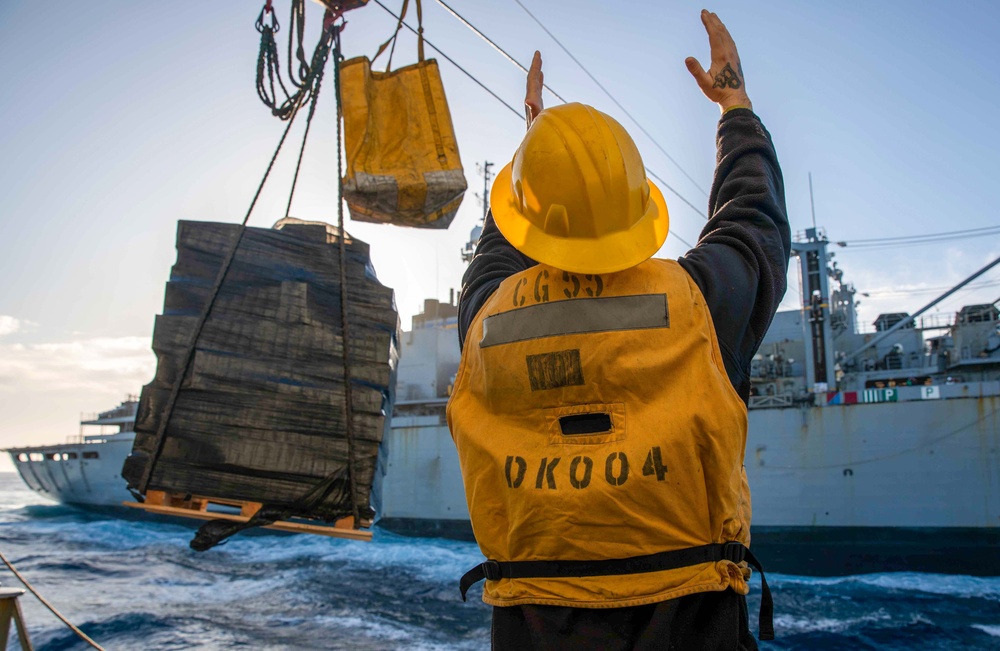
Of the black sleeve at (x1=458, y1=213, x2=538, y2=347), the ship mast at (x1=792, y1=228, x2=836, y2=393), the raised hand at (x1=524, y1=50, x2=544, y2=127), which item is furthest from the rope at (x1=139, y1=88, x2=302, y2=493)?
the ship mast at (x1=792, y1=228, x2=836, y2=393)

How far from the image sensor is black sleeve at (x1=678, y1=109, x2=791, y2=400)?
1166 mm

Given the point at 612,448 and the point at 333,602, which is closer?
the point at 612,448

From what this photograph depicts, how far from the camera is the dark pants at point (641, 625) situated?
103 cm

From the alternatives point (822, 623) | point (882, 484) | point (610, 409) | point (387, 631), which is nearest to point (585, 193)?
point (610, 409)

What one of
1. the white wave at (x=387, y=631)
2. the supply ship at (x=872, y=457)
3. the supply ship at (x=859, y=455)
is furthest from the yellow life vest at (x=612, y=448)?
the supply ship at (x=872, y=457)

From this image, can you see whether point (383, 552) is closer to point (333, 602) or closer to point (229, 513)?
point (333, 602)

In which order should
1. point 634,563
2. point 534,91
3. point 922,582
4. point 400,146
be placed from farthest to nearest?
point 922,582
point 400,146
point 534,91
point 634,563

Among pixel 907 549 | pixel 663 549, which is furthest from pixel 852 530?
pixel 663 549

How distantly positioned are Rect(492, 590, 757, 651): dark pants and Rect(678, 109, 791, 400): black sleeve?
14.8 inches

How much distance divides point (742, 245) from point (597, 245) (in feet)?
0.90

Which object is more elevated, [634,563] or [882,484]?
[634,563]

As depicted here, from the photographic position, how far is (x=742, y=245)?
1228 mm

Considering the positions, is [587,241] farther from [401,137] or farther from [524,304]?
[401,137]

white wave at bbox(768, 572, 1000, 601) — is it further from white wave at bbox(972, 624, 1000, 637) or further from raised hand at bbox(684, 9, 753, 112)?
raised hand at bbox(684, 9, 753, 112)
